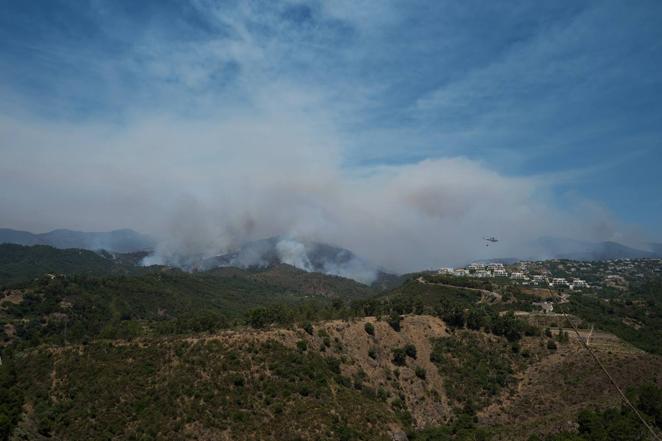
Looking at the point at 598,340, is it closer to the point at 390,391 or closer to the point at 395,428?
the point at 390,391

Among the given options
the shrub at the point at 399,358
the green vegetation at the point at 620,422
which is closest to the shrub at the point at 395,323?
the shrub at the point at 399,358

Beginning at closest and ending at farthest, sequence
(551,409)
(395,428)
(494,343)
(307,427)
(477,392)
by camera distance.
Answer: (307,427) → (395,428) → (551,409) → (477,392) → (494,343)

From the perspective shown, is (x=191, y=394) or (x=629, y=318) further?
(x=629, y=318)

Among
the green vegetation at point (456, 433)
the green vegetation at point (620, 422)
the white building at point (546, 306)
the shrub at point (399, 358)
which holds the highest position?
the white building at point (546, 306)

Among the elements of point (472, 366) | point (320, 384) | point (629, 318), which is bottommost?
point (472, 366)

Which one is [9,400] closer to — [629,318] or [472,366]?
[472,366]

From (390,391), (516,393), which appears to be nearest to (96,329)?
(390,391)

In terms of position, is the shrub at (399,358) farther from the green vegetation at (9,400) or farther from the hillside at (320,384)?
the green vegetation at (9,400)

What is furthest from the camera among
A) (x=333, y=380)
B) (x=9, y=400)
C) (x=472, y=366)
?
(x=472, y=366)

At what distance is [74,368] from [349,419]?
44385mm

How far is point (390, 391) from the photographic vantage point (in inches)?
3307

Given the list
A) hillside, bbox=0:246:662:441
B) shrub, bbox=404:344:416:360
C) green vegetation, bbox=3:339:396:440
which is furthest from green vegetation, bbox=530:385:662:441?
A: shrub, bbox=404:344:416:360

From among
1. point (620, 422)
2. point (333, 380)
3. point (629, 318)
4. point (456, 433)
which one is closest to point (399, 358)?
point (333, 380)

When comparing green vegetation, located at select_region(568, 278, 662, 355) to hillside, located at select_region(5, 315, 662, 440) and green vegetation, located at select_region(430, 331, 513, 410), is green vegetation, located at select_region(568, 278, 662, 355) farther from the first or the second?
green vegetation, located at select_region(430, 331, 513, 410)
